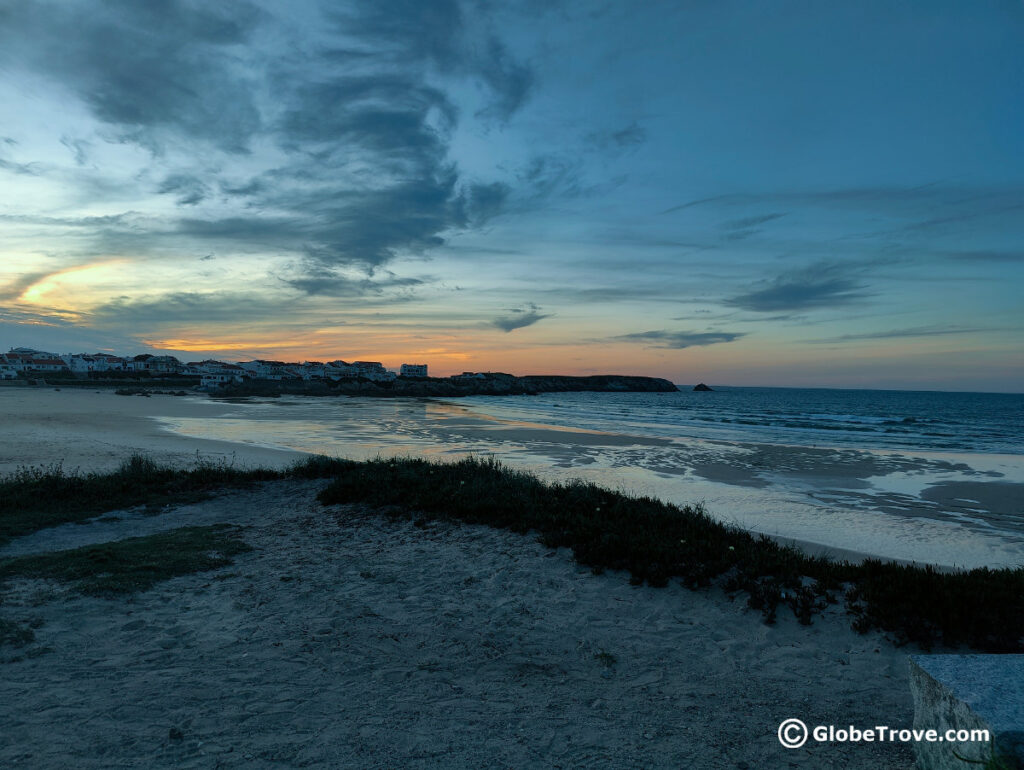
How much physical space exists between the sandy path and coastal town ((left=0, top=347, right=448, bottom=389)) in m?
→ 115

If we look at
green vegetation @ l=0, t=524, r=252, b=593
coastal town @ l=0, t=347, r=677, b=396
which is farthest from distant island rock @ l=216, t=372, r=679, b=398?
green vegetation @ l=0, t=524, r=252, b=593

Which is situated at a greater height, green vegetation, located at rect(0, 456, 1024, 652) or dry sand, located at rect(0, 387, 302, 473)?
green vegetation, located at rect(0, 456, 1024, 652)

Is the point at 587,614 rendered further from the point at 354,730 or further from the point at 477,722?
the point at 354,730

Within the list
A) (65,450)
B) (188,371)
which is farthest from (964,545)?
(188,371)

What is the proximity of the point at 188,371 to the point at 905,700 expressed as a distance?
548ft

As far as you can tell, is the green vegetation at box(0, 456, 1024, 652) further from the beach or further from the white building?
the white building

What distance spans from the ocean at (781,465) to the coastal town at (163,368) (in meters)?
91.4

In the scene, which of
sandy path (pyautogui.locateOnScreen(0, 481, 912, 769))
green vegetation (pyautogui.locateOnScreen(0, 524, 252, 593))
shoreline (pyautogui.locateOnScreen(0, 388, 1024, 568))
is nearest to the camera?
sandy path (pyautogui.locateOnScreen(0, 481, 912, 769))

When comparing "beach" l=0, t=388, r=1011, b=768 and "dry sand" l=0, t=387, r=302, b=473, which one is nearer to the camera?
"beach" l=0, t=388, r=1011, b=768

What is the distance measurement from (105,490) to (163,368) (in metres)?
155

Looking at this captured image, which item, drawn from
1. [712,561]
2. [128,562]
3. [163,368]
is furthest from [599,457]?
[163,368]

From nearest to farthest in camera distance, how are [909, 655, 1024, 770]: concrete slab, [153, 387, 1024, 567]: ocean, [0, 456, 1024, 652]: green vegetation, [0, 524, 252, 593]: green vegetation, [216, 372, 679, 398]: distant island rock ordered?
[909, 655, 1024, 770]: concrete slab → [0, 456, 1024, 652]: green vegetation → [0, 524, 252, 593]: green vegetation → [153, 387, 1024, 567]: ocean → [216, 372, 679, 398]: distant island rock

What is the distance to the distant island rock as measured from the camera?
3250 inches

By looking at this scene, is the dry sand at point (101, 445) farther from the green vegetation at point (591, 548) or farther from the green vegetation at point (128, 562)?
the green vegetation at point (128, 562)
